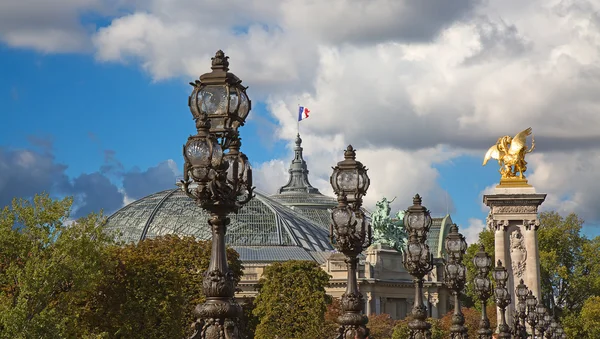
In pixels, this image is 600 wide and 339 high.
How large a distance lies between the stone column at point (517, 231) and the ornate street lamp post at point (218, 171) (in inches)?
2320

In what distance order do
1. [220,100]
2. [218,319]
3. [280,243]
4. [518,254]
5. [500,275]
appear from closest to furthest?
[218,319] → [220,100] → [500,275] → [518,254] → [280,243]

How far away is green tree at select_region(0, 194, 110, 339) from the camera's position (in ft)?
144

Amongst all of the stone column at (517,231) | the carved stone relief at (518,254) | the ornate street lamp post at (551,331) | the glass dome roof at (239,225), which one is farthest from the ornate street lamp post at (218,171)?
the glass dome roof at (239,225)

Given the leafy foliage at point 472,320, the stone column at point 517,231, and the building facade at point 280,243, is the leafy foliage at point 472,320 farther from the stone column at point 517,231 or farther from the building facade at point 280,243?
the stone column at point 517,231

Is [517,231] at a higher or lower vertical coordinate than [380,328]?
higher

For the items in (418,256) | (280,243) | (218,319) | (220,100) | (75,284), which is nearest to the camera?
(218,319)

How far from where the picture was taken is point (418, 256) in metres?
27.9

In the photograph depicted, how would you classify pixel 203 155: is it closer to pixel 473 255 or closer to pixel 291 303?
pixel 291 303

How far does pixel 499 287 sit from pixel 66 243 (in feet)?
64.9

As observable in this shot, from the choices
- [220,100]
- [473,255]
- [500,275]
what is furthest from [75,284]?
[473,255]

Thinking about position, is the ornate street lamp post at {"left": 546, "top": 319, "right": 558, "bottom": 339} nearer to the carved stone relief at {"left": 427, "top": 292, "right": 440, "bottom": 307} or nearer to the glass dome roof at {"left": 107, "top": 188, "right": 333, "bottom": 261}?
the carved stone relief at {"left": 427, "top": 292, "right": 440, "bottom": 307}

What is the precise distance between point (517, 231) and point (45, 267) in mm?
39276

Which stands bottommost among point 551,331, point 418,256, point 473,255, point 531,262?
point 418,256

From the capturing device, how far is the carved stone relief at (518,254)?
7369 cm
